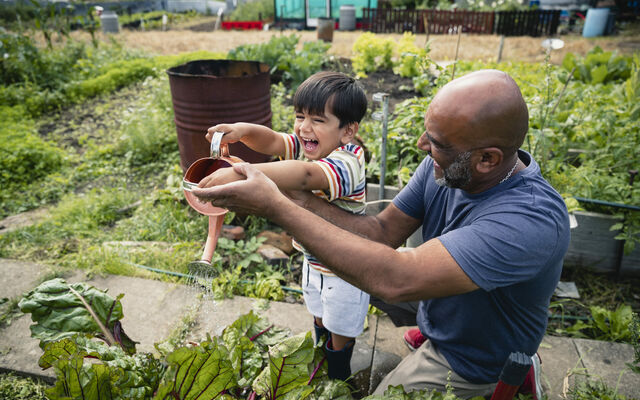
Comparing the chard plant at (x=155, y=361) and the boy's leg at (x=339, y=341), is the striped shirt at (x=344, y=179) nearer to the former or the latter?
the boy's leg at (x=339, y=341)

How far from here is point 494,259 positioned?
139cm

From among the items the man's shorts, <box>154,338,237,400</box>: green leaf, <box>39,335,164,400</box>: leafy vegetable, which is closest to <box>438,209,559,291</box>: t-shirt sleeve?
the man's shorts

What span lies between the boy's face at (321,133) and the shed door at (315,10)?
18.4m

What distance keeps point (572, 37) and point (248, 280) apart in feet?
52.1

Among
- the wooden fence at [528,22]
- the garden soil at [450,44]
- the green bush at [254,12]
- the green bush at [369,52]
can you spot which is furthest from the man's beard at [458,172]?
the green bush at [254,12]

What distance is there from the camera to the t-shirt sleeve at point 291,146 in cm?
216

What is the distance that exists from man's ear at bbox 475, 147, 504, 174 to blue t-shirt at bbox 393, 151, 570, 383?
5.1 inches

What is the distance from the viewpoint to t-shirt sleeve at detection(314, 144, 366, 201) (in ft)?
5.91

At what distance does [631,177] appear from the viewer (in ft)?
9.92

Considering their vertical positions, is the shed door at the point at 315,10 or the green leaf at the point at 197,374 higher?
the shed door at the point at 315,10

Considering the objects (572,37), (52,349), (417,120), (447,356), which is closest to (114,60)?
(417,120)

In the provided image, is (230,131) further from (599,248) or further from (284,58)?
(284,58)

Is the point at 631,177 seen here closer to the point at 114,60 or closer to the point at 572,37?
the point at 114,60

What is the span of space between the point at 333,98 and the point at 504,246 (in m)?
0.94
